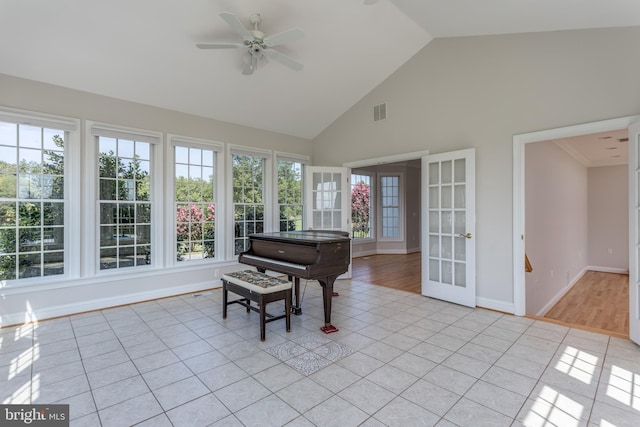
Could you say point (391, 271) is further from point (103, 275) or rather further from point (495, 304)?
point (103, 275)

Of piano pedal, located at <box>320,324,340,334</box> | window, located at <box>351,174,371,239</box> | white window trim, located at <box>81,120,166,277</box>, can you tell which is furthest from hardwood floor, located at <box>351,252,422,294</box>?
white window trim, located at <box>81,120,166,277</box>

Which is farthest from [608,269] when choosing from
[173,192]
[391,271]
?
[173,192]

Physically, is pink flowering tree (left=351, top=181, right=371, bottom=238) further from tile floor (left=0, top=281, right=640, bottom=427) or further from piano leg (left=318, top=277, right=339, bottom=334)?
piano leg (left=318, top=277, right=339, bottom=334)

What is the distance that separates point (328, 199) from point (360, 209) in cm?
349

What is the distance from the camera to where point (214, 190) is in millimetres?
5227

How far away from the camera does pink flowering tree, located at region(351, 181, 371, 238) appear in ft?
29.9

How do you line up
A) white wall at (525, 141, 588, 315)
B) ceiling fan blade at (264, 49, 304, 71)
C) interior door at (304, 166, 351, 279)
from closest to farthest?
ceiling fan blade at (264, 49, 304, 71)
white wall at (525, 141, 588, 315)
interior door at (304, 166, 351, 279)

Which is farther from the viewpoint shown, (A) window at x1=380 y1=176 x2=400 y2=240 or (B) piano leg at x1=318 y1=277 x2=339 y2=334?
(A) window at x1=380 y1=176 x2=400 y2=240

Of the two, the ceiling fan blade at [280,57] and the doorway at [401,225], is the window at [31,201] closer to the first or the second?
the ceiling fan blade at [280,57]

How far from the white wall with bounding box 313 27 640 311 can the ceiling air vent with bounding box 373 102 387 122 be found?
0.08 m

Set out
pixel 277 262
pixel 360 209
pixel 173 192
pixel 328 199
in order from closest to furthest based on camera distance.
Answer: pixel 277 262, pixel 173 192, pixel 328 199, pixel 360 209

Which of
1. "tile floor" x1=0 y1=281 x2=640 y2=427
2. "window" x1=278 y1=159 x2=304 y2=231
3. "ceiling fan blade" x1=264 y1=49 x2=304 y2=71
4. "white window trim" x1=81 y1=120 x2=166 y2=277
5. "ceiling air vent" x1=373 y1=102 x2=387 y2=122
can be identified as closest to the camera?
Answer: "tile floor" x1=0 y1=281 x2=640 y2=427

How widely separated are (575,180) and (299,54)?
6.75m

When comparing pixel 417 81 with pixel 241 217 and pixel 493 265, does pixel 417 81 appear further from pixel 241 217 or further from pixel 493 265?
pixel 241 217
